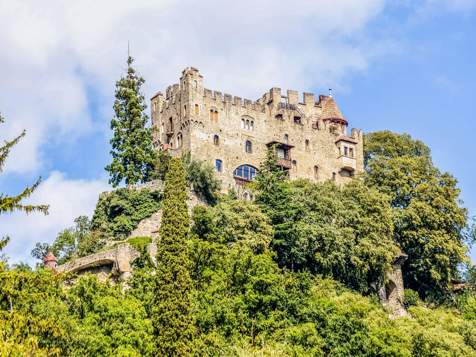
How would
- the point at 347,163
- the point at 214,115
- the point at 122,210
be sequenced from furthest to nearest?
the point at 347,163
the point at 214,115
the point at 122,210

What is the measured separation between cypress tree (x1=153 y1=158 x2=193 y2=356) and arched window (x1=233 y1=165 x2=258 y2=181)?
63.4 ft

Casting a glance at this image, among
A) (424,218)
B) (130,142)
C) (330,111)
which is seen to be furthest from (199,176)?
(330,111)

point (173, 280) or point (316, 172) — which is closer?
point (173, 280)

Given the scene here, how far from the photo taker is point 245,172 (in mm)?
70812

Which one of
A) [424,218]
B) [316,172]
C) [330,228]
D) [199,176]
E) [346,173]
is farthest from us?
[346,173]

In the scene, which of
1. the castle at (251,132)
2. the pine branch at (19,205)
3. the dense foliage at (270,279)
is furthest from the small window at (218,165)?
the pine branch at (19,205)

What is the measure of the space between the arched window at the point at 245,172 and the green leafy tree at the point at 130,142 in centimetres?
808

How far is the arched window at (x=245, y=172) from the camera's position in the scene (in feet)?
230

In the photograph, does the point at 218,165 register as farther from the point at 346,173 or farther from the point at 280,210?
the point at 346,173

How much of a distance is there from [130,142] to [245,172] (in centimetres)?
1081

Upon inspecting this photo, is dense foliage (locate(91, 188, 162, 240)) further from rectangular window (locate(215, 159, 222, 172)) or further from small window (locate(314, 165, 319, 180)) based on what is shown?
small window (locate(314, 165, 319, 180))

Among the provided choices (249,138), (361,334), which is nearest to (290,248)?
(361,334)

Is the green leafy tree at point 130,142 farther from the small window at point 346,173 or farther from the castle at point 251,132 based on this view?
the small window at point 346,173

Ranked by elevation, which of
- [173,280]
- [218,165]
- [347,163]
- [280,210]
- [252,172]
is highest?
[347,163]
